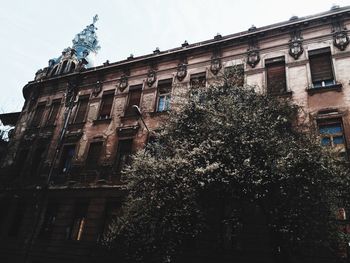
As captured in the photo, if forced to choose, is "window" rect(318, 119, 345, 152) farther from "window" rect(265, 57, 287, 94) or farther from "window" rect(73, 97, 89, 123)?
"window" rect(73, 97, 89, 123)

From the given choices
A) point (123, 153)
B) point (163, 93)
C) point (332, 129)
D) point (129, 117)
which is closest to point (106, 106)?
point (129, 117)

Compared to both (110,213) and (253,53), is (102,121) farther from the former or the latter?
(253,53)

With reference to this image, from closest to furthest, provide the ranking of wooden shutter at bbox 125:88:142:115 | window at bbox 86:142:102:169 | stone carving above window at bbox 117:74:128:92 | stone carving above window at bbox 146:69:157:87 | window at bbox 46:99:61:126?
window at bbox 86:142:102:169 → wooden shutter at bbox 125:88:142:115 → stone carving above window at bbox 146:69:157:87 → stone carving above window at bbox 117:74:128:92 → window at bbox 46:99:61:126

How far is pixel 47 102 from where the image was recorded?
20031mm

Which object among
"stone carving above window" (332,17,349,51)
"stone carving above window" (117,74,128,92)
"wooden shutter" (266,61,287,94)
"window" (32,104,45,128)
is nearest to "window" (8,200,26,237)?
"window" (32,104,45,128)

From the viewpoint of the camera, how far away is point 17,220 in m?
16.5

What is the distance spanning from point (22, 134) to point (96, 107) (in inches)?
230

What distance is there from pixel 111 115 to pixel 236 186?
34.1 feet

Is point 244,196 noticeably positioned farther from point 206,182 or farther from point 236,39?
point 236,39

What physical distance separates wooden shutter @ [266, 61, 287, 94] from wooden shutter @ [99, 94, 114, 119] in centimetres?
871

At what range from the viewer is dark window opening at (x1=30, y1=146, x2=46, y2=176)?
57.6 ft

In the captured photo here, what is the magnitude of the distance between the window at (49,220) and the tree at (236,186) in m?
5.74

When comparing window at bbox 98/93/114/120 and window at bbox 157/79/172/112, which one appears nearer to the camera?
window at bbox 157/79/172/112

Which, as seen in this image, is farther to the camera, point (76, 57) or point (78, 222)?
point (76, 57)
